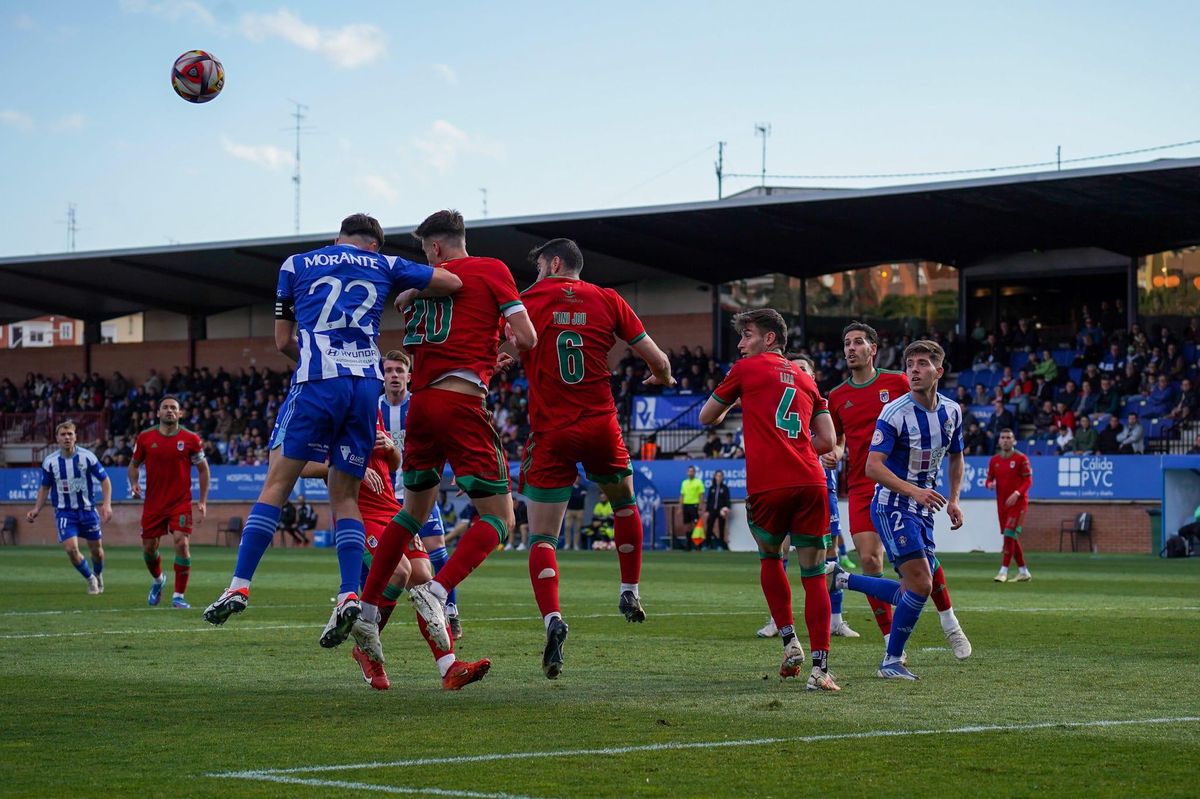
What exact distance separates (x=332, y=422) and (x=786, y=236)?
1344 inches

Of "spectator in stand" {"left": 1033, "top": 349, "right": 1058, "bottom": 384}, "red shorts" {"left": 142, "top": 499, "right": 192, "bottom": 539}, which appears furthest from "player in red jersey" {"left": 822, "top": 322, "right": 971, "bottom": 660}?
"spectator in stand" {"left": 1033, "top": 349, "right": 1058, "bottom": 384}

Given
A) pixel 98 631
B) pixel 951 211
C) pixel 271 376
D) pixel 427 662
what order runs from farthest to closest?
pixel 271 376
pixel 951 211
pixel 98 631
pixel 427 662

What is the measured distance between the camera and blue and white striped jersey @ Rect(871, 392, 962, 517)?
10.1m

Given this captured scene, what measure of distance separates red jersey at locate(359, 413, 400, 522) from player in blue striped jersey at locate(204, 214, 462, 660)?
6.76 ft

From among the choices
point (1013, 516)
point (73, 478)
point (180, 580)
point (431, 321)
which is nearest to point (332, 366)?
point (431, 321)

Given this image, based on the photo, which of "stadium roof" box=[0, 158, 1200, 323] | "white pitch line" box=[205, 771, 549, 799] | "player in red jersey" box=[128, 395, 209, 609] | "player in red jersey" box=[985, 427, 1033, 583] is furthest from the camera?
"stadium roof" box=[0, 158, 1200, 323]

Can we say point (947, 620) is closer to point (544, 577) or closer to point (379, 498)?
point (544, 577)

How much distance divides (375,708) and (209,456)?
41.5 m

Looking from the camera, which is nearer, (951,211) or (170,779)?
(170,779)

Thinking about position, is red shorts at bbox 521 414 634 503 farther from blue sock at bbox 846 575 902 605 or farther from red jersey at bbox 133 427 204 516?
red jersey at bbox 133 427 204 516

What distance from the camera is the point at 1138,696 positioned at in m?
8.74

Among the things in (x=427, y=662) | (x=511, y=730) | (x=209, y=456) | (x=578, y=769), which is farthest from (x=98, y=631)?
(x=209, y=456)

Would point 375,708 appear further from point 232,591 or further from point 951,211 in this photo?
point 951,211

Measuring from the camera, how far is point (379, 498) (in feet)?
36.5
